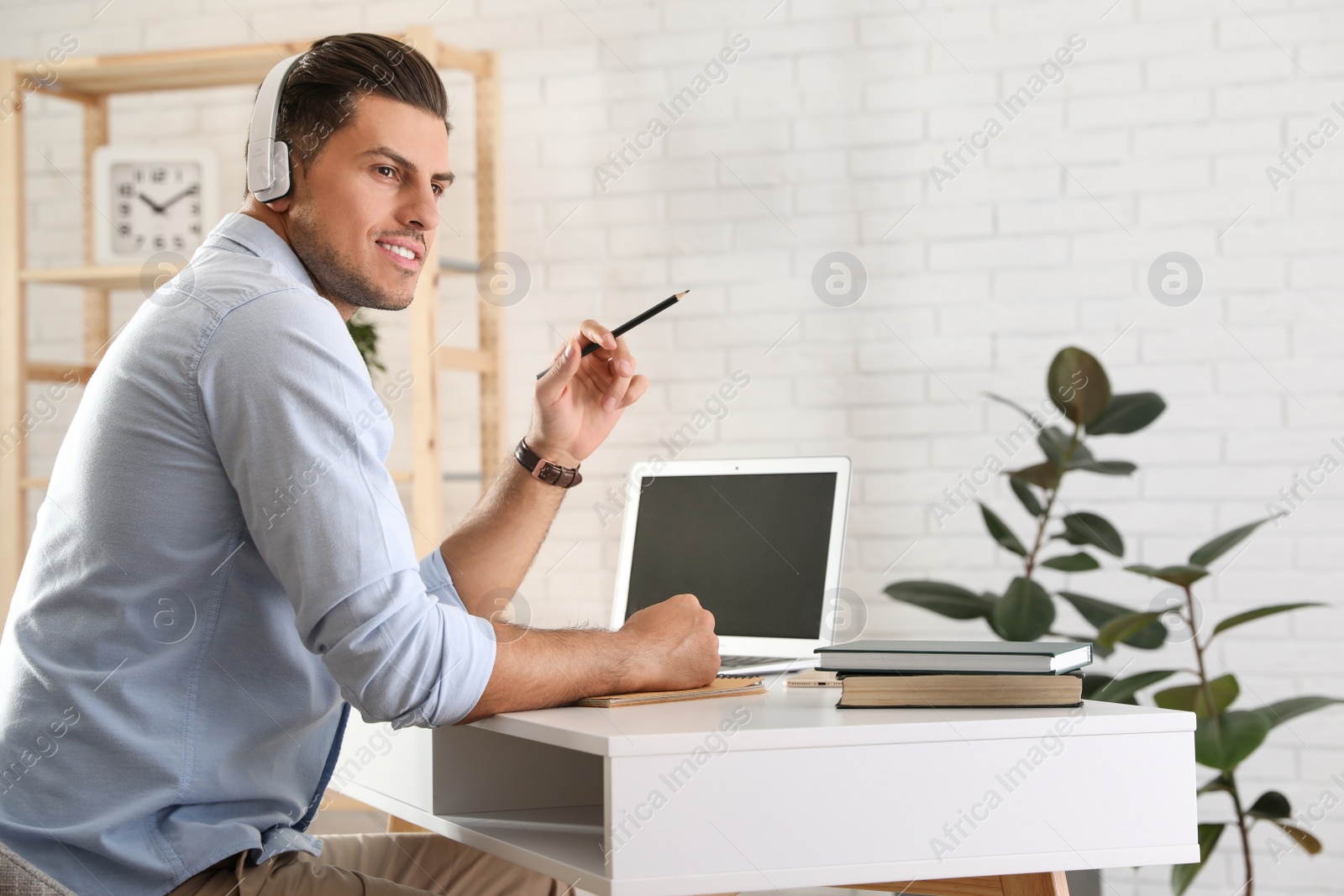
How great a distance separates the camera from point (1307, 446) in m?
2.54

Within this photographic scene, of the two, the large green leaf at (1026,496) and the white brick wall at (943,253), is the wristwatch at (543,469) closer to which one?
the large green leaf at (1026,496)

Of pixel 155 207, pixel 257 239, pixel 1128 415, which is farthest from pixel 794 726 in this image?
pixel 155 207

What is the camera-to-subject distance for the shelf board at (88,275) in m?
2.81

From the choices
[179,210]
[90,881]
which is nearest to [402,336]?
[179,210]

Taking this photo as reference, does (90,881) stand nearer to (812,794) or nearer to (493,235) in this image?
(812,794)

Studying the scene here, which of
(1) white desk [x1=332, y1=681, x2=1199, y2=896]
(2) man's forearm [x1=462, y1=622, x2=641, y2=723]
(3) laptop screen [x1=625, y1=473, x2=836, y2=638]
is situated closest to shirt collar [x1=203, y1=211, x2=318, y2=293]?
(2) man's forearm [x1=462, y1=622, x2=641, y2=723]

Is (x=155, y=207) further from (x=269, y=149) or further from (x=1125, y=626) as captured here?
(x=1125, y=626)

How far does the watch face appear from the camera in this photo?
2.86 m

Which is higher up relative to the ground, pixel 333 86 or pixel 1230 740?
pixel 333 86

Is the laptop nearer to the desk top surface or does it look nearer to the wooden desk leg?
the wooden desk leg

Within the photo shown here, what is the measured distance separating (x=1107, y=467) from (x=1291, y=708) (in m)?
0.50

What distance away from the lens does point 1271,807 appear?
7.02 feet

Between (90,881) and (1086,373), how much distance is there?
1.77 metres

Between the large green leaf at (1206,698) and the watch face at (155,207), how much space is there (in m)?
2.26
